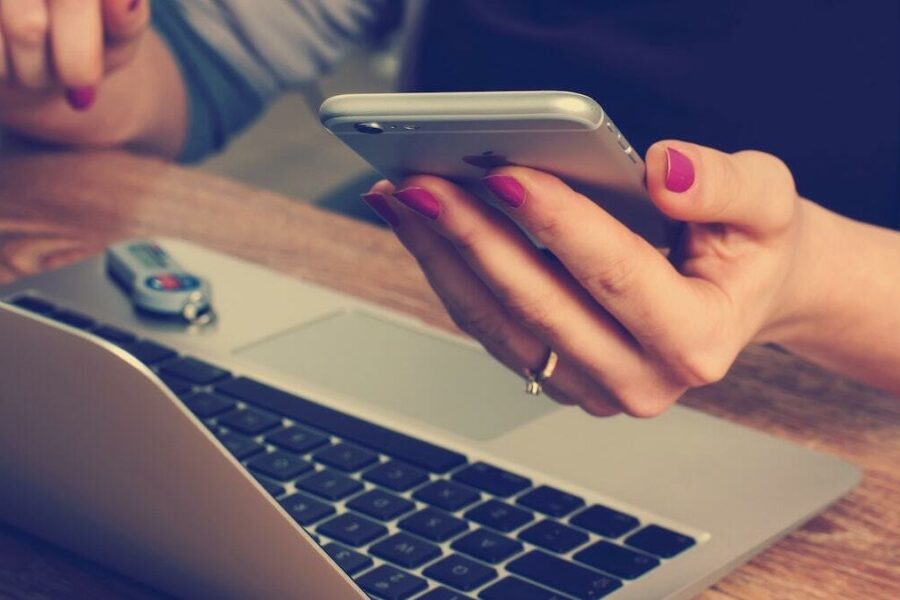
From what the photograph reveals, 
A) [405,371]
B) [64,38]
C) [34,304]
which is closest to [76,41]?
[64,38]

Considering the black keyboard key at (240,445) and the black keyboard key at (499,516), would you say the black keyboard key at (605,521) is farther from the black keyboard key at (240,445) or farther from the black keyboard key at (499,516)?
the black keyboard key at (240,445)

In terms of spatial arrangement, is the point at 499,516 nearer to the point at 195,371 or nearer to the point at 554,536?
the point at 554,536

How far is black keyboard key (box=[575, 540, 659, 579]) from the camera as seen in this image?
51cm

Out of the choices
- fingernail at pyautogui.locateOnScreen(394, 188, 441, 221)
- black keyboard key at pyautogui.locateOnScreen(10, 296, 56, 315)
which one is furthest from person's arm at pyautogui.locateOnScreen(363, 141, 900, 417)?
black keyboard key at pyautogui.locateOnScreen(10, 296, 56, 315)

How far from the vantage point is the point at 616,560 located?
1.68ft

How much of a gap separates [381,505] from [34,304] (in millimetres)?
262

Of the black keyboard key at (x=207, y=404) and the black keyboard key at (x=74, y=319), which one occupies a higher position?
the black keyboard key at (x=74, y=319)

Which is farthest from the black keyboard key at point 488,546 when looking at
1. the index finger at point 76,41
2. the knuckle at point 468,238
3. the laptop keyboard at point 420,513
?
the index finger at point 76,41

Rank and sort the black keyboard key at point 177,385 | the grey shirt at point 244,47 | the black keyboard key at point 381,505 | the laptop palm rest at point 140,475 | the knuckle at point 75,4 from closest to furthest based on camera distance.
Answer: the laptop palm rest at point 140,475 → the black keyboard key at point 381,505 → the black keyboard key at point 177,385 → the knuckle at point 75,4 → the grey shirt at point 244,47

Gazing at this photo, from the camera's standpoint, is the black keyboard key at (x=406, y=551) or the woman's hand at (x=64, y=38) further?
the woman's hand at (x=64, y=38)

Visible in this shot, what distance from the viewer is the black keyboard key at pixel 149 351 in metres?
0.66

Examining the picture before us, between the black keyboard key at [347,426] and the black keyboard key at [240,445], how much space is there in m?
0.03

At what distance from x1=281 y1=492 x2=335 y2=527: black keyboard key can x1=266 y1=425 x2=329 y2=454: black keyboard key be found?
4 cm

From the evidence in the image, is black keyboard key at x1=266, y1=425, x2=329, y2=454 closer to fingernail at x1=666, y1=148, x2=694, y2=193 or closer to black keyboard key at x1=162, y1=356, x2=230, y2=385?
black keyboard key at x1=162, y1=356, x2=230, y2=385
